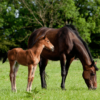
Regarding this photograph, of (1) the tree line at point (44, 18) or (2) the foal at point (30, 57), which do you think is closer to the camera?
(2) the foal at point (30, 57)

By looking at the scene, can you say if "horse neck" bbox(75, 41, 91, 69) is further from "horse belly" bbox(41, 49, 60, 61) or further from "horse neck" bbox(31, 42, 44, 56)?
"horse neck" bbox(31, 42, 44, 56)

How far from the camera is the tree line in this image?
32562mm

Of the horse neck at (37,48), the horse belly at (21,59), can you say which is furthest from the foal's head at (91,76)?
the horse belly at (21,59)

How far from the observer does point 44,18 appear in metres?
32.1

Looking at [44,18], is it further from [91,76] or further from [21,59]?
[21,59]

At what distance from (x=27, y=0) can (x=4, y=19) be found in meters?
5.50

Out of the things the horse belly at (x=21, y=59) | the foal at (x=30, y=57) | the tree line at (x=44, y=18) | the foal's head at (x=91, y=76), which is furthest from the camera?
the tree line at (x=44, y=18)

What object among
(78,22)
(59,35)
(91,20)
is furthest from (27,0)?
(59,35)

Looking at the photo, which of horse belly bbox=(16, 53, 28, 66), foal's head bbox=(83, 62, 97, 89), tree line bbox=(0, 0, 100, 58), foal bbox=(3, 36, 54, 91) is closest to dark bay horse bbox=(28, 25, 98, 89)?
foal's head bbox=(83, 62, 97, 89)

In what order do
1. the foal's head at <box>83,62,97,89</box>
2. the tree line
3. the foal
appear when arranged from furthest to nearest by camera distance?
the tree line
the foal's head at <box>83,62,97,89</box>
the foal

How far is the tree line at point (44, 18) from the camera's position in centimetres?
3256

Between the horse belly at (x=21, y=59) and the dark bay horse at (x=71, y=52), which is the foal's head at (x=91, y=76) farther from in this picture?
the horse belly at (x=21, y=59)

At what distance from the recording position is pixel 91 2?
129 ft

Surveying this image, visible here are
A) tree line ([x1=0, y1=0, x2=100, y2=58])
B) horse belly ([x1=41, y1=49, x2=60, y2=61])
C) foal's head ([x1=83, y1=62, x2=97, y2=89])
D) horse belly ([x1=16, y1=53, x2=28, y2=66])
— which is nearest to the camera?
horse belly ([x1=16, y1=53, x2=28, y2=66])
